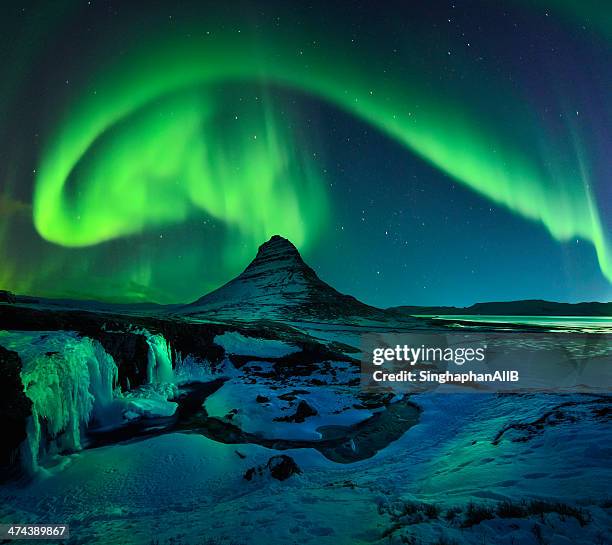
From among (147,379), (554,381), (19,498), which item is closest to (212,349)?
(147,379)

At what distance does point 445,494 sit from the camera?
8906 millimetres

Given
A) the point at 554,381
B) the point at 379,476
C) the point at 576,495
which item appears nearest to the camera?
the point at 576,495

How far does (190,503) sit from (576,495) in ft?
30.8

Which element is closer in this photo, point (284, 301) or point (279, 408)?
point (279, 408)

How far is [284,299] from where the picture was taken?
474 feet

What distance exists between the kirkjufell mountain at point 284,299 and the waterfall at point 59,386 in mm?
82594

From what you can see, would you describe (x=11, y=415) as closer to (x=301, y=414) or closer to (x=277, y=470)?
(x=277, y=470)

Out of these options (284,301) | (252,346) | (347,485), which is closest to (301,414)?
(347,485)

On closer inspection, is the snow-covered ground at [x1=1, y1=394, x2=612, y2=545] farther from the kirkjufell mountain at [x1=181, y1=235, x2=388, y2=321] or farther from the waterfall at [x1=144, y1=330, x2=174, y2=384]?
the kirkjufell mountain at [x1=181, y1=235, x2=388, y2=321]

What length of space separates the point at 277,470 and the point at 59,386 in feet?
34.0

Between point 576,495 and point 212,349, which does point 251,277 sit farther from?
point 576,495
